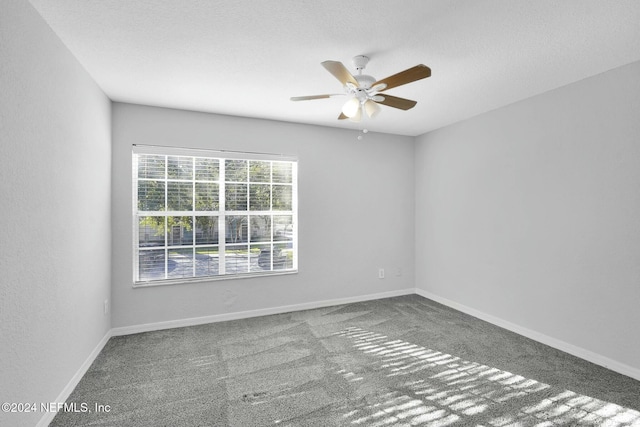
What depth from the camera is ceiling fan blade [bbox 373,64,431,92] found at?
1938 mm

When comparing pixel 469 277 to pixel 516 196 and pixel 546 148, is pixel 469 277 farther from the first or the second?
pixel 546 148

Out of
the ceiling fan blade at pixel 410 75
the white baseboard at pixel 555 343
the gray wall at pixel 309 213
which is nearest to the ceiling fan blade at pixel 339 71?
the ceiling fan blade at pixel 410 75

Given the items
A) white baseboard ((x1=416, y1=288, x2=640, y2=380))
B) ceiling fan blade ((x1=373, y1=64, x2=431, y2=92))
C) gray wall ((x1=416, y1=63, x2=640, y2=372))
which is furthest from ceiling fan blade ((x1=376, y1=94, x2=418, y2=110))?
white baseboard ((x1=416, y1=288, x2=640, y2=380))

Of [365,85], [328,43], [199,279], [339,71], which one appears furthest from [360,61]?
[199,279]

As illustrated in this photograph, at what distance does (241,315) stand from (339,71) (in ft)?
9.90

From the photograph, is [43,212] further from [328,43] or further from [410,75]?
[410,75]

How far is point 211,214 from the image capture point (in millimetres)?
3746

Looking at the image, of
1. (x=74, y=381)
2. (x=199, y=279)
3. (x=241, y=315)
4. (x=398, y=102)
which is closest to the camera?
(x=74, y=381)

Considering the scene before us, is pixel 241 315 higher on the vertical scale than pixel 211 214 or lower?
lower

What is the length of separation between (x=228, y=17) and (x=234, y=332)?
2919 millimetres

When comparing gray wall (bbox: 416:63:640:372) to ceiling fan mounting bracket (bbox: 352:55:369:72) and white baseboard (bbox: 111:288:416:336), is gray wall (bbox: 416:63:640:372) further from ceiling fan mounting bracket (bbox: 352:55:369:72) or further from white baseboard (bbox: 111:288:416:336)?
ceiling fan mounting bracket (bbox: 352:55:369:72)

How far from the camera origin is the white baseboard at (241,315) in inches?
133

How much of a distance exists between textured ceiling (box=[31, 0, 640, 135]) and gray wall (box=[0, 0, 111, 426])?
0.93 feet

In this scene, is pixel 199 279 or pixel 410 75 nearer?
pixel 410 75
